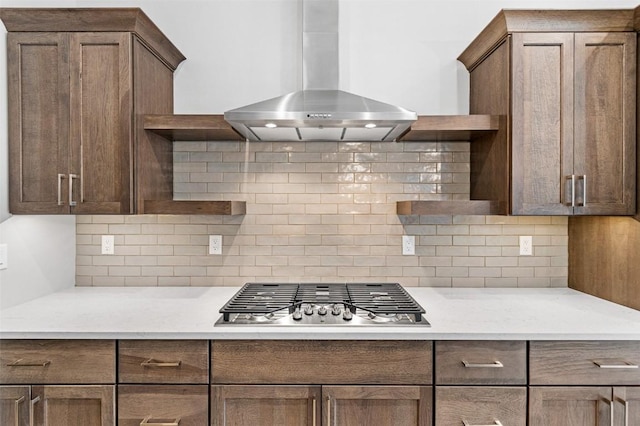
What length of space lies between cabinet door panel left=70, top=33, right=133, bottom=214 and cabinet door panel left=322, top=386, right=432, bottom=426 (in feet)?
4.12

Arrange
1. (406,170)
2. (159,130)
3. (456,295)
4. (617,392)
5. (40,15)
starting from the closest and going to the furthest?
(617,392), (40,15), (159,130), (456,295), (406,170)

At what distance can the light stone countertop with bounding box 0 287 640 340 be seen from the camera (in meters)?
1.60

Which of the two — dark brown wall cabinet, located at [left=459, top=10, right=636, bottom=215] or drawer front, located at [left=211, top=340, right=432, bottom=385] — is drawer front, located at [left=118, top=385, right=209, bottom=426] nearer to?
drawer front, located at [left=211, top=340, right=432, bottom=385]

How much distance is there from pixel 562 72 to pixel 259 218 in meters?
1.68

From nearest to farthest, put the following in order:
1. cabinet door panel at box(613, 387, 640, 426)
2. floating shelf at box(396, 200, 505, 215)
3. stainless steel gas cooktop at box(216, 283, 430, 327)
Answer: cabinet door panel at box(613, 387, 640, 426) → stainless steel gas cooktop at box(216, 283, 430, 327) → floating shelf at box(396, 200, 505, 215)

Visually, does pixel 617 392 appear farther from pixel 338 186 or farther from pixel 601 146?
pixel 338 186

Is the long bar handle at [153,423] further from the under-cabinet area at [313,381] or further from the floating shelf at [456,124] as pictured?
the floating shelf at [456,124]

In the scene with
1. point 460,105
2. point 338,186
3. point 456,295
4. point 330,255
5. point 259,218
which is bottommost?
point 456,295

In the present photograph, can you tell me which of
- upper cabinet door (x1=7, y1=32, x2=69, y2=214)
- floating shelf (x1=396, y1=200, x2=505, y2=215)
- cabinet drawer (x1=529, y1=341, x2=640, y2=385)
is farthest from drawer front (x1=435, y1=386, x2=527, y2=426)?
upper cabinet door (x1=7, y1=32, x2=69, y2=214)

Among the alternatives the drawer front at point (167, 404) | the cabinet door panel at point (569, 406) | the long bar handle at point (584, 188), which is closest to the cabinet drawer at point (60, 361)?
the drawer front at point (167, 404)

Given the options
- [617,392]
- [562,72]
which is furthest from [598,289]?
[562,72]

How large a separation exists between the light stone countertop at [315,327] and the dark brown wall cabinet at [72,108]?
469mm

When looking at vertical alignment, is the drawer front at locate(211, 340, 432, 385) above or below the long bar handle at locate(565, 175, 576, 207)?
below

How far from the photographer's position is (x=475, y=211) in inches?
77.7
